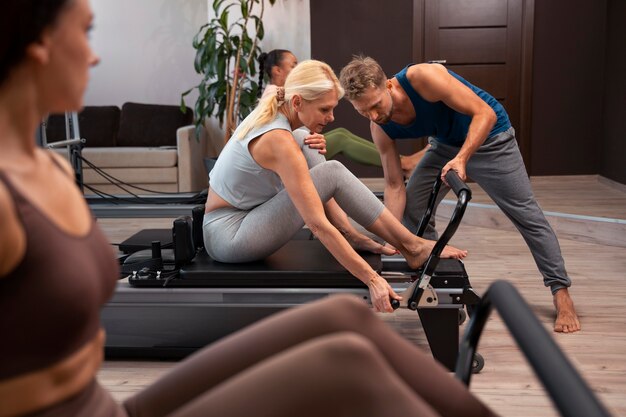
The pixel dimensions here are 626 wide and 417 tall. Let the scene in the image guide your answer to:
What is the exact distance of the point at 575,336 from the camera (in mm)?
3227

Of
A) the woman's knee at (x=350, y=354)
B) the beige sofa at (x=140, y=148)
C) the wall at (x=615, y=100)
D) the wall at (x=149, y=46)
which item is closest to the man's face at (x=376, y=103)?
the woman's knee at (x=350, y=354)

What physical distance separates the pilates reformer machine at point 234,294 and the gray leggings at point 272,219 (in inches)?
2.2

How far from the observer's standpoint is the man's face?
10.3 feet

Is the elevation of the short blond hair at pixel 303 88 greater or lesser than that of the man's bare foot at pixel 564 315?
greater

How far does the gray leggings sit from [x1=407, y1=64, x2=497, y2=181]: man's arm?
0.48 m

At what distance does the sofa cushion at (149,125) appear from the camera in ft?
24.9

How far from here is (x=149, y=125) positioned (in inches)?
301

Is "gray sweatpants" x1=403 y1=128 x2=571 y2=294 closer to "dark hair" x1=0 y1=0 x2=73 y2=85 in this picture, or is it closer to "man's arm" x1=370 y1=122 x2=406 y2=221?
"man's arm" x1=370 y1=122 x2=406 y2=221

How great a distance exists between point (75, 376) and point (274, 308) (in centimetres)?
191

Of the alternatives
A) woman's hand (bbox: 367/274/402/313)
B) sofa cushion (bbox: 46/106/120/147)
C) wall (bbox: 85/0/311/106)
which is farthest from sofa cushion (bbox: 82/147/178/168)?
woman's hand (bbox: 367/274/402/313)

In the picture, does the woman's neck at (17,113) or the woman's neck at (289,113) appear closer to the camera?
the woman's neck at (17,113)

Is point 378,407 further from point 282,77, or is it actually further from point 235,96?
point 235,96

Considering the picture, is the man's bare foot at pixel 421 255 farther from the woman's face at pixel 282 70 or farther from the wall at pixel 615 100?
the wall at pixel 615 100

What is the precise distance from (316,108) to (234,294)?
2.24 ft
